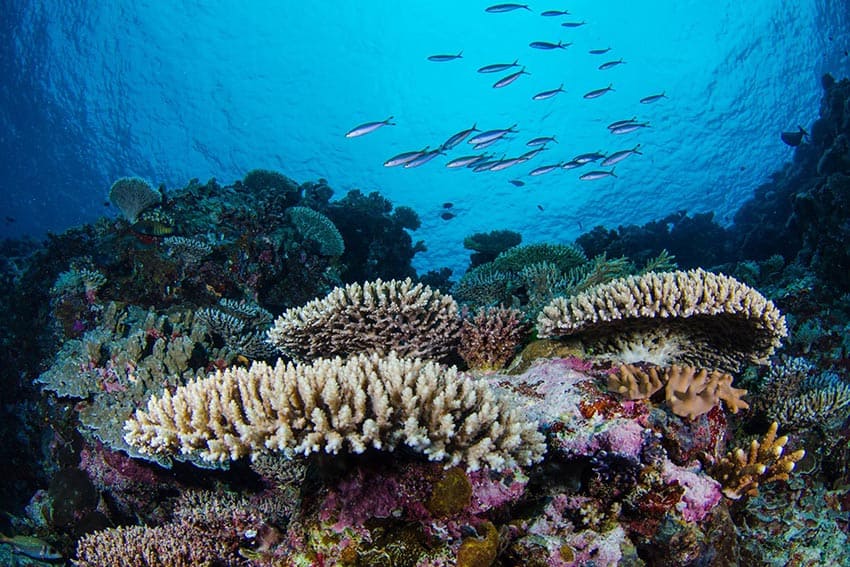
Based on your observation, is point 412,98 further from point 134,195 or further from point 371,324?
point 371,324

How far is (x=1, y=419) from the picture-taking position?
7.57 meters

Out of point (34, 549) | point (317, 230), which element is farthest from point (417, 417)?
point (317, 230)

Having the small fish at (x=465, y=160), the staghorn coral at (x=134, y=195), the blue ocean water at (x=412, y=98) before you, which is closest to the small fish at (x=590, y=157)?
the small fish at (x=465, y=160)

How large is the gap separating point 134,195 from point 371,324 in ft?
25.9

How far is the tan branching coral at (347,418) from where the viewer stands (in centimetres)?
217

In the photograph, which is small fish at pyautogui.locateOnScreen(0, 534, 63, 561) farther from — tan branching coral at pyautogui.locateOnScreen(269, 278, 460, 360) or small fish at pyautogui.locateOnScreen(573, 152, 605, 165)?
small fish at pyautogui.locateOnScreen(573, 152, 605, 165)

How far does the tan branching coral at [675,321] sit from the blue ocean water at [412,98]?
37.8 metres

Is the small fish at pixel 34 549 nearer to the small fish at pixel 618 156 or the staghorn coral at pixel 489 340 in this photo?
the staghorn coral at pixel 489 340

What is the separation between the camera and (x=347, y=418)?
2.21 metres

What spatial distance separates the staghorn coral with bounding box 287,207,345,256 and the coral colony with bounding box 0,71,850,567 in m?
1.54

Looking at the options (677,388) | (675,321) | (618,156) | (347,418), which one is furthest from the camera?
(618,156)

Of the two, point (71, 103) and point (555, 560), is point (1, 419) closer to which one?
point (555, 560)

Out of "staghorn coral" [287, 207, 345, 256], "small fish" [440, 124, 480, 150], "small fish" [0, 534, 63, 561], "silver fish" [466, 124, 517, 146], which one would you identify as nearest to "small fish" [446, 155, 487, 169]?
"silver fish" [466, 124, 517, 146]

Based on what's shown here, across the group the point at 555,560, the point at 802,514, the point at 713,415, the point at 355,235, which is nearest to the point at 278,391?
the point at 555,560
